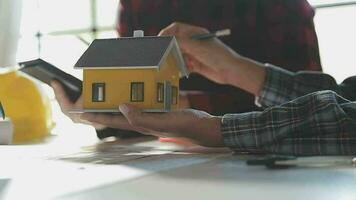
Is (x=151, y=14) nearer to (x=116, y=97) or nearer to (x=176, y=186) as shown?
(x=116, y=97)

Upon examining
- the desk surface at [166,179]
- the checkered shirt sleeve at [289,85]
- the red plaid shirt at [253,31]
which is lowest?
the desk surface at [166,179]

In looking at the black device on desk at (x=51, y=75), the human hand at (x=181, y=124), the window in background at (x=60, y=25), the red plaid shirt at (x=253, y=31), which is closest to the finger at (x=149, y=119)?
the human hand at (x=181, y=124)

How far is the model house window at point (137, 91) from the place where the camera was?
0.63m

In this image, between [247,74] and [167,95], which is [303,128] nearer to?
[167,95]

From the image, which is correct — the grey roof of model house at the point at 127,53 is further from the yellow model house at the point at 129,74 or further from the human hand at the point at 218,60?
the human hand at the point at 218,60

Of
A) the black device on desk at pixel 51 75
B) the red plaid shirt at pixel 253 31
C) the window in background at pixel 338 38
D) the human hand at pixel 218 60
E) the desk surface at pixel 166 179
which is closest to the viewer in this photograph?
the desk surface at pixel 166 179

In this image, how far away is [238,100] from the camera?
1249mm

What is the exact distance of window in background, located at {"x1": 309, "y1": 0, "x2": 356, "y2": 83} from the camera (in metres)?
1.43

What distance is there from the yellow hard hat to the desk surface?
439 millimetres

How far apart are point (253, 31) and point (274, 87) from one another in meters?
0.41

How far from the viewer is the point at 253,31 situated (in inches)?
49.9

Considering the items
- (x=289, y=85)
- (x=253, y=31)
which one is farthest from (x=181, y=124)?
(x=253, y=31)

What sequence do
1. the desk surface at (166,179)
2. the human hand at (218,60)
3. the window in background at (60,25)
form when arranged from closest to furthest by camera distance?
the desk surface at (166,179), the human hand at (218,60), the window in background at (60,25)

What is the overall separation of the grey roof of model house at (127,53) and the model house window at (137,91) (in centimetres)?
2
